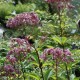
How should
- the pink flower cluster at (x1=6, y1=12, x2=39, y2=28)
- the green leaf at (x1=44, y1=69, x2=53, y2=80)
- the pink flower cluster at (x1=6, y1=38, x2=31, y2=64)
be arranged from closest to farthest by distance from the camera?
the pink flower cluster at (x1=6, y1=38, x2=31, y2=64)
the pink flower cluster at (x1=6, y1=12, x2=39, y2=28)
the green leaf at (x1=44, y1=69, x2=53, y2=80)

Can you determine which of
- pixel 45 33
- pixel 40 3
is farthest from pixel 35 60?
pixel 40 3

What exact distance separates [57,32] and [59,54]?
4.94 metres

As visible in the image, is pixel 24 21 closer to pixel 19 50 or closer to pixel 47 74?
pixel 19 50

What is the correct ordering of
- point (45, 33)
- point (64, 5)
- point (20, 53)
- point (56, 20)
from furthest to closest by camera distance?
point (56, 20)
point (45, 33)
point (64, 5)
point (20, 53)

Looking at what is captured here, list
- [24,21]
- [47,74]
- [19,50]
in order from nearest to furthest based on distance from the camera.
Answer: [19,50] → [24,21] → [47,74]

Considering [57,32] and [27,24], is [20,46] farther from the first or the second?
[57,32]

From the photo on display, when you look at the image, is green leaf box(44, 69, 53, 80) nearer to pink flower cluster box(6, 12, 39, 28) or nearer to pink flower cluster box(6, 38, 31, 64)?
pink flower cluster box(6, 38, 31, 64)

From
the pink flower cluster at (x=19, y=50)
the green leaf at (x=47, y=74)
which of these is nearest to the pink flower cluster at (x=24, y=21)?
the pink flower cluster at (x=19, y=50)

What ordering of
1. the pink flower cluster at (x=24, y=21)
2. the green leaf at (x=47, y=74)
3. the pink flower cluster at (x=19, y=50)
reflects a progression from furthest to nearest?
the green leaf at (x=47, y=74)
the pink flower cluster at (x=24, y=21)
the pink flower cluster at (x=19, y=50)

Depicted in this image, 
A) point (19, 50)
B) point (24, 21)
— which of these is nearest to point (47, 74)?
point (19, 50)

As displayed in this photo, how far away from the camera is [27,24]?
10.3 feet

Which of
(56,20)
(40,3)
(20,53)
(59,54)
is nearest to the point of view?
(59,54)

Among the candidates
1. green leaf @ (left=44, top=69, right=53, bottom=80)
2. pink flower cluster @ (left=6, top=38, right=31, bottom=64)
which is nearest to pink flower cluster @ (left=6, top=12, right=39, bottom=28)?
pink flower cluster @ (left=6, top=38, right=31, bottom=64)

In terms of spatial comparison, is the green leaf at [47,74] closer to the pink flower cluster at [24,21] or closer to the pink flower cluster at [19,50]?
the pink flower cluster at [19,50]
